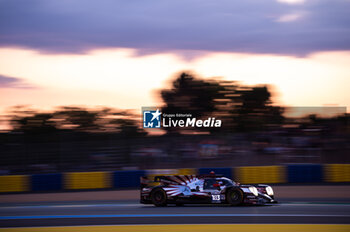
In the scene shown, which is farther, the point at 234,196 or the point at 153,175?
the point at 153,175

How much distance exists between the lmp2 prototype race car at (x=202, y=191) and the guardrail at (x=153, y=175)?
6.48 meters

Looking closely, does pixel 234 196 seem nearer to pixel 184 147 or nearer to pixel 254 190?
pixel 254 190

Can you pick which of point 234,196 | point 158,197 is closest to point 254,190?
point 234,196

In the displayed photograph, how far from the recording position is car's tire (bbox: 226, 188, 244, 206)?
12281 millimetres

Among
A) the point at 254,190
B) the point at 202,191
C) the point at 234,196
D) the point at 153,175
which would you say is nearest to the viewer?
the point at 254,190

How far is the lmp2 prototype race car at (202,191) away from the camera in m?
12.1

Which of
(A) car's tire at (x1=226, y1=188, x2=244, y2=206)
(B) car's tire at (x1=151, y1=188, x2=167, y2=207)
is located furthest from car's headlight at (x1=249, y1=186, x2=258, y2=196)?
(B) car's tire at (x1=151, y1=188, x2=167, y2=207)

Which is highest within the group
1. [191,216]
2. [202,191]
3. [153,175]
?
[202,191]

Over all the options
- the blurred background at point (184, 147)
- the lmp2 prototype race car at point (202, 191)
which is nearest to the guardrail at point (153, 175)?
the blurred background at point (184, 147)

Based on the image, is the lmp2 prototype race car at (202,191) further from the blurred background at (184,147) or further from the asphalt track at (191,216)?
the blurred background at (184,147)

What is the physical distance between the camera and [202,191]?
12.8 metres

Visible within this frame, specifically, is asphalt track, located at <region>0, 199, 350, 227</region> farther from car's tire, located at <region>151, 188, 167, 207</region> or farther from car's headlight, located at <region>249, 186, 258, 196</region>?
car's tire, located at <region>151, 188, 167, 207</region>

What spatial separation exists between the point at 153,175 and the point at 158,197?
22.3 feet

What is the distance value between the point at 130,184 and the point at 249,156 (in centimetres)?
568
